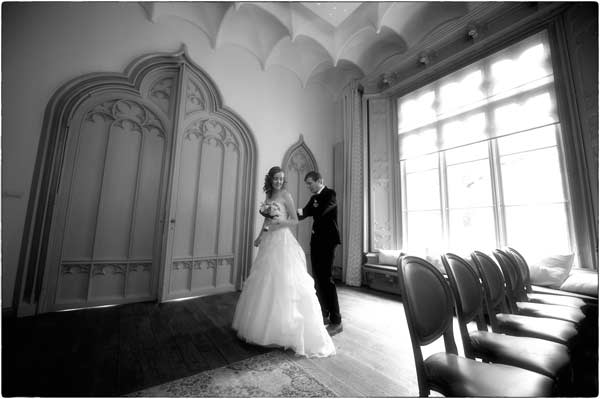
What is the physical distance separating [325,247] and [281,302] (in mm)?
753

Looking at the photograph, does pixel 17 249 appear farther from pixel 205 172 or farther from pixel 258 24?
pixel 258 24

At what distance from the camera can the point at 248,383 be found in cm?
145

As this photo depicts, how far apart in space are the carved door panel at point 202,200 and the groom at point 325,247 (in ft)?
5.90

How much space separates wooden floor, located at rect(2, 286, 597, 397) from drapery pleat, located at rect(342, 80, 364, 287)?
5.67 feet

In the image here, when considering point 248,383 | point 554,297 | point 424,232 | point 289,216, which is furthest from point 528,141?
point 248,383

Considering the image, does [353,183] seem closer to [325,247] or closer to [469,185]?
[469,185]

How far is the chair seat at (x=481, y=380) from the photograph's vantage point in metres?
0.83

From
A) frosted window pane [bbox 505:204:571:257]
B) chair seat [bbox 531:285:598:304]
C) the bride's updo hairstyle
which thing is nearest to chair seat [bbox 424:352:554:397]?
the bride's updo hairstyle

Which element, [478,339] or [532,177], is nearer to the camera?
[478,339]

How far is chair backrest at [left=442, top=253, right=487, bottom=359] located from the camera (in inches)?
48.4

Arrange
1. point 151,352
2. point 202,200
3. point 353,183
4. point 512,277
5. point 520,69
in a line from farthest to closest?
1. point 353,183
2. point 202,200
3. point 520,69
4. point 512,277
5. point 151,352

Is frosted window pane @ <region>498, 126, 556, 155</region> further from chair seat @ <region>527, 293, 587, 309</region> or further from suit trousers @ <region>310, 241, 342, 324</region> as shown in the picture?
suit trousers @ <region>310, 241, 342, 324</region>

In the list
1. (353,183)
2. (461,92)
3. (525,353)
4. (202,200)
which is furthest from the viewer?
(353,183)

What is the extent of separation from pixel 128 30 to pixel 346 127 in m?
3.89
